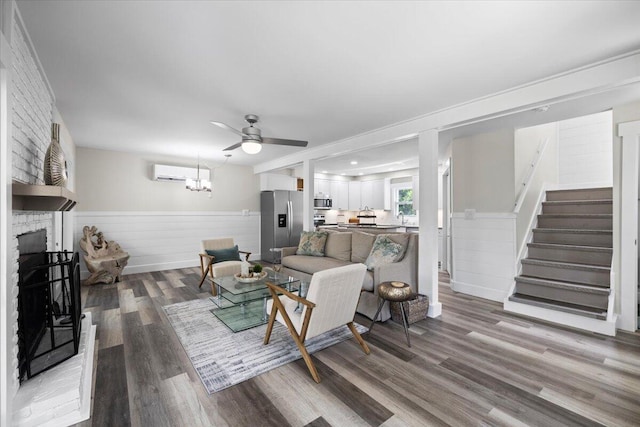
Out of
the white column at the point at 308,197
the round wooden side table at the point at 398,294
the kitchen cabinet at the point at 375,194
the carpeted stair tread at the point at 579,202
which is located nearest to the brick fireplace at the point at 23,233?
the round wooden side table at the point at 398,294

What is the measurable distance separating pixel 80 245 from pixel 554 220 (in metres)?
8.00

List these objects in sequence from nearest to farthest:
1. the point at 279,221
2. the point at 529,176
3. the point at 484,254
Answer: the point at 529,176, the point at 484,254, the point at 279,221

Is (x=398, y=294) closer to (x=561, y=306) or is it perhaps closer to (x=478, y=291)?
(x=561, y=306)

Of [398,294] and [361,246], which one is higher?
[361,246]

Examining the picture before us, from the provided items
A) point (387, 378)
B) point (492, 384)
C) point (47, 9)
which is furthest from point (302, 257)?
point (47, 9)

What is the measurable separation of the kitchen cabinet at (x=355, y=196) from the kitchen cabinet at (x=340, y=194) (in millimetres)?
128

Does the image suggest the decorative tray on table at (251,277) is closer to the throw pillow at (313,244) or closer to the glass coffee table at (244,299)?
the glass coffee table at (244,299)

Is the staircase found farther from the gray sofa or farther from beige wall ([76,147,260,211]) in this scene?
beige wall ([76,147,260,211])

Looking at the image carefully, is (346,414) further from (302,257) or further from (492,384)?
(302,257)

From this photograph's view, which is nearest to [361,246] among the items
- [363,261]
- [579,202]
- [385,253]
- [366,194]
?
[363,261]

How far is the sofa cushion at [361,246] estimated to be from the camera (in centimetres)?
424

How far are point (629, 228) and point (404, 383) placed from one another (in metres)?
3.04

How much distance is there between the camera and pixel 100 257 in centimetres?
510

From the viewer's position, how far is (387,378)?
2.23 meters
